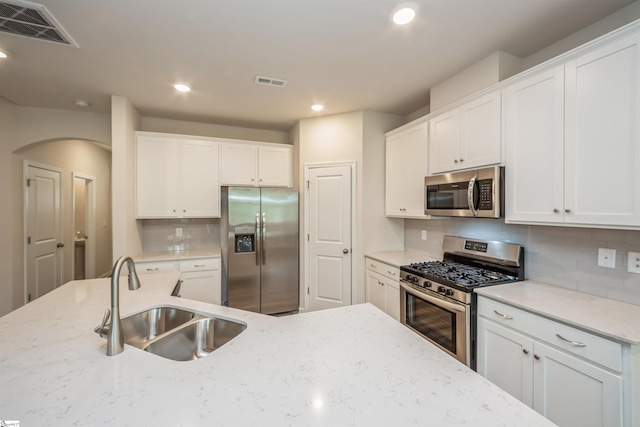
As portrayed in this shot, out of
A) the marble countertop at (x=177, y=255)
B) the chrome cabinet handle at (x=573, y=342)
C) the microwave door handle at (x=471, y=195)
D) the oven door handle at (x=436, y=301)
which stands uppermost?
the microwave door handle at (x=471, y=195)

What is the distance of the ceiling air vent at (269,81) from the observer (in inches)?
101

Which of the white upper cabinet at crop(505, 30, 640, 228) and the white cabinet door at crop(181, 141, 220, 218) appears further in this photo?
the white cabinet door at crop(181, 141, 220, 218)

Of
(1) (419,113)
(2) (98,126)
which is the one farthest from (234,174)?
(1) (419,113)

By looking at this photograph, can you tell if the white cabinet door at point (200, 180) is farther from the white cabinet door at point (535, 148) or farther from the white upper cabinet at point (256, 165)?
the white cabinet door at point (535, 148)

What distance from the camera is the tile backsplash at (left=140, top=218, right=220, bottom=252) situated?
12.0 feet

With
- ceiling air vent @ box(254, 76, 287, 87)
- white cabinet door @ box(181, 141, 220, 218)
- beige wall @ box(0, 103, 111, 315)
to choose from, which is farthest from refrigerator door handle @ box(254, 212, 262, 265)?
beige wall @ box(0, 103, 111, 315)

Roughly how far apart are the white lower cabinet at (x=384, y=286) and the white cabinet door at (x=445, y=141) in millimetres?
1129

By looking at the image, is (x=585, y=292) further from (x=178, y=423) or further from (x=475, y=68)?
(x=178, y=423)

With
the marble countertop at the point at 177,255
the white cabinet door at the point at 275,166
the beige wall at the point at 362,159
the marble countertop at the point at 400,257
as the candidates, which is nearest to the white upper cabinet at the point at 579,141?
the marble countertop at the point at 400,257

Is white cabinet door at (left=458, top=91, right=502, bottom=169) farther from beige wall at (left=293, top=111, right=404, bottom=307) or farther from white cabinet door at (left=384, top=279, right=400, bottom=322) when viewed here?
white cabinet door at (left=384, top=279, right=400, bottom=322)

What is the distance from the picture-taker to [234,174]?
3.67 m

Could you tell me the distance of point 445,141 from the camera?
253cm

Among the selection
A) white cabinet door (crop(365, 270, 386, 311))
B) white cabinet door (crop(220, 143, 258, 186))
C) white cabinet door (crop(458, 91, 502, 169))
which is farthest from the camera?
white cabinet door (crop(220, 143, 258, 186))

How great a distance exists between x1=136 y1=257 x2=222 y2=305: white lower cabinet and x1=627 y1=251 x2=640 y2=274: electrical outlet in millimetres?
3607
